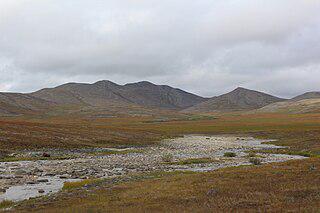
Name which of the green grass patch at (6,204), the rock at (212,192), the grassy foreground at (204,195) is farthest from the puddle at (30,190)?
the rock at (212,192)

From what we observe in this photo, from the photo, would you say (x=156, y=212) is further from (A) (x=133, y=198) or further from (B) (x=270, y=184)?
(B) (x=270, y=184)

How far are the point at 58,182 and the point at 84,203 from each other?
11.4 meters

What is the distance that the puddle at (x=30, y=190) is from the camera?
26.5 meters

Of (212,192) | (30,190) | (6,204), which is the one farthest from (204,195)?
(30,190)

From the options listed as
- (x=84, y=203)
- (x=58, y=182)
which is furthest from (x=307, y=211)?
(x=58, y=182)

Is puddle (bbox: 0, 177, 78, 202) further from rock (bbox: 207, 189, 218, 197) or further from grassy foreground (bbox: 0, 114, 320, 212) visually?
rock (bbox: 207, 189, 218, 197)

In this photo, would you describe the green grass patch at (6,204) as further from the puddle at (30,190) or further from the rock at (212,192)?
the rock at (212,192)

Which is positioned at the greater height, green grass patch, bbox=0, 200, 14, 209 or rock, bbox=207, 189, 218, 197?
rock, bbox=207, 189, 218, 197

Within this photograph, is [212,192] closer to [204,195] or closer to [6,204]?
[204,195]

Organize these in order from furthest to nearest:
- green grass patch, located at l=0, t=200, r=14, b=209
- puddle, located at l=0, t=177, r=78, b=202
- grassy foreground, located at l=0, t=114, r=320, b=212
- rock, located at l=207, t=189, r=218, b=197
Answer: puddle, located at l=0, t=177, r=78, b=202, rock, located at l=207, t=189, r=218, b=197, green grass patch, located at l=0, t=200, r=14, b=209, grassy foreground, located at l=0, t=114, r=320, b=212

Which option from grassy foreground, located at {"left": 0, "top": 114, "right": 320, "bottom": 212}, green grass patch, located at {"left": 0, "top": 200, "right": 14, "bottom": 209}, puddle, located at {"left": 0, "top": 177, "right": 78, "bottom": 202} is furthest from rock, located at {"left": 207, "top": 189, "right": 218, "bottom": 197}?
green grass patch, located at {"left": 0, "top": 200, "right": 14, "bottom": 209}

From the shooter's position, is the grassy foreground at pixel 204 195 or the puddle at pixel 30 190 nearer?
the grassy foreground at pixel 204 195

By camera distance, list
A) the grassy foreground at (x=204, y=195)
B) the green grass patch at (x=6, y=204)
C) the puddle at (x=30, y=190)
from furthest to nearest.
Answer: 1. the puddle at (x=30, y=190)
2. the green grass patch at (x=6, y=204)
3. the grassy foreground at (x=204, y=195)

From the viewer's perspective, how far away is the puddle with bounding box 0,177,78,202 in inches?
1043
